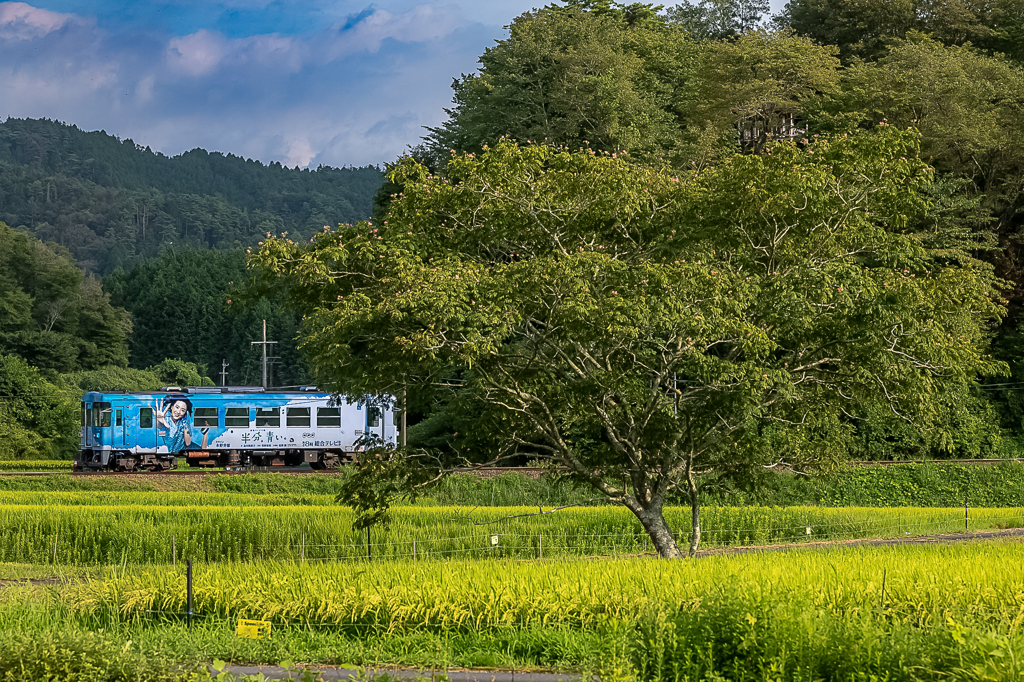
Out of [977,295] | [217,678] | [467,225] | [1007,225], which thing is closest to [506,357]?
[467,225]

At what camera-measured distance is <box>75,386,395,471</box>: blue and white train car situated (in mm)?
35844

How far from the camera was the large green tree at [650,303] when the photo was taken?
47.2ft

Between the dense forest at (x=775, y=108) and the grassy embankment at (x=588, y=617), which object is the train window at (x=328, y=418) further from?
the grassy embankment at (x=588, y=617)

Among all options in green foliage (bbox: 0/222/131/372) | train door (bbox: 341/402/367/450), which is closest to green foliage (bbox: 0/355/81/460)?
green foliage (bbox: 0/222/131/372)

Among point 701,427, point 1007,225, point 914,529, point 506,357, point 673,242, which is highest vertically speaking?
point 1007,225

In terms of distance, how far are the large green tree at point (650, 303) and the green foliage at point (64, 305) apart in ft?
208

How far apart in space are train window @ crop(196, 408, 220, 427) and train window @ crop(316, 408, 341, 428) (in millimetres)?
3692

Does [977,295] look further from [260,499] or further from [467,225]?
[260,499]

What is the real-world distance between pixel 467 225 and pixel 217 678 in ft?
34.2

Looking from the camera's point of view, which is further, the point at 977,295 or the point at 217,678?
the point at 977,295

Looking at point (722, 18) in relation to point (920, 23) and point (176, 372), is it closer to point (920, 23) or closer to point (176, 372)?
point (920, 23)

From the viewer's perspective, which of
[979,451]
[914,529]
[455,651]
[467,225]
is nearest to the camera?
[455,651]

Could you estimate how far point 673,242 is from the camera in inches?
655

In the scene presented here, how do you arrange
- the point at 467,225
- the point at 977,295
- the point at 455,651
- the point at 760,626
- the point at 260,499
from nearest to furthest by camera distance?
the point at 760,626
the point at 455,651
the point at 977,295
the point at 467,225
the point at 260,499
